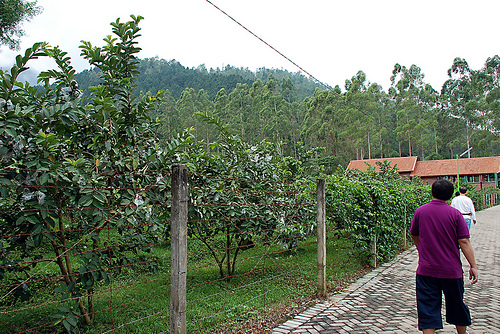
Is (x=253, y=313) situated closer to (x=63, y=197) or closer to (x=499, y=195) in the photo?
(x=63, y=197)

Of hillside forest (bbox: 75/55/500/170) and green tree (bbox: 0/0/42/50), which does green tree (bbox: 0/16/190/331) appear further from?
hillside forest (bbox: 75/55/500/170)

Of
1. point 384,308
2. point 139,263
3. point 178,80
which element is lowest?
point 384,308

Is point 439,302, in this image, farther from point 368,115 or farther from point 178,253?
point 368,115

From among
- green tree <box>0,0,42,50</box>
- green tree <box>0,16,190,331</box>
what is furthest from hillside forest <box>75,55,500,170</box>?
green tree <box>0,16,190,331</box>

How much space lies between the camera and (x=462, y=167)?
4166 cm

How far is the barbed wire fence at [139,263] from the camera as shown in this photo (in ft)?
10.2

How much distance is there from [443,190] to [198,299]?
2.81 metres

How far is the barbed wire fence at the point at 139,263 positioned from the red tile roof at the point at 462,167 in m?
41.6

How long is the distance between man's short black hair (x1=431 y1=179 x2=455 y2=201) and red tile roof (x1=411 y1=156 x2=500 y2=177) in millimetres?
42596

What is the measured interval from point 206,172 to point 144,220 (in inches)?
73.6

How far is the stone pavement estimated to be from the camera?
4082mm

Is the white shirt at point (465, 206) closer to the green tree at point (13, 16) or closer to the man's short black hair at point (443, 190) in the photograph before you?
the man's short black hair at point (443, 190)

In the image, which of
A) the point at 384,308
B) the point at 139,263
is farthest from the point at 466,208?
the point at 139,263

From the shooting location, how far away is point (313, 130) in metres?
55.1
